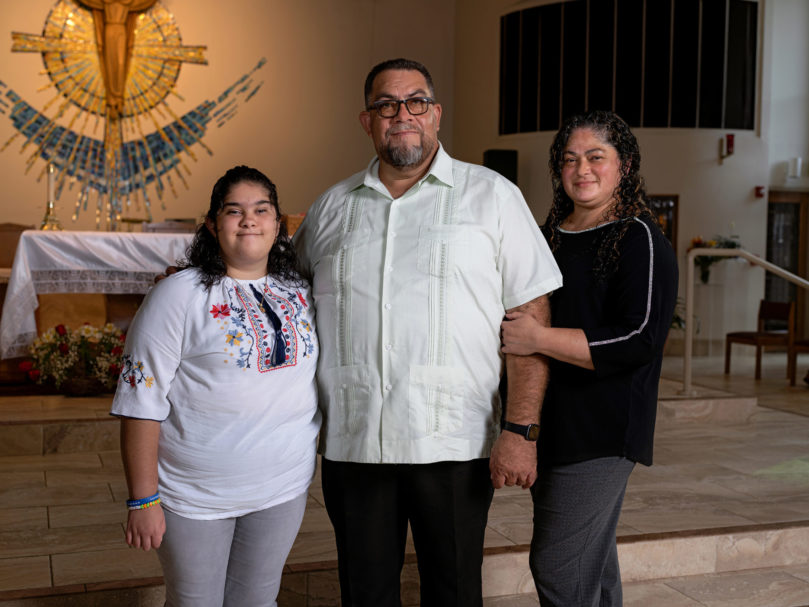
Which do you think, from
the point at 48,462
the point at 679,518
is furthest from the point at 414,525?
the point at 48,462

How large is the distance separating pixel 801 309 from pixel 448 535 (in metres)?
10.7

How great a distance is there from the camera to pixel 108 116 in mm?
8484

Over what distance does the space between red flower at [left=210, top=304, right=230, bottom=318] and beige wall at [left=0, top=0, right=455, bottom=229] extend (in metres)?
7.45

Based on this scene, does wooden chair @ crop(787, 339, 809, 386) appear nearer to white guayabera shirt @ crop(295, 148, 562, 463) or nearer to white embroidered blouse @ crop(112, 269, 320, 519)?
white guayabera shirt @ crop(295, 148, 562, 463)

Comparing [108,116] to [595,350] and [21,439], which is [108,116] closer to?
[21,439]

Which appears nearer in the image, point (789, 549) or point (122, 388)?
point (122, 388)

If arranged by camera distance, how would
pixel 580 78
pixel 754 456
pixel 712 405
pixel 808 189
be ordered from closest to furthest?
pixel 754 456, pixel 712 405, pixel 580 78, pixel 808 189

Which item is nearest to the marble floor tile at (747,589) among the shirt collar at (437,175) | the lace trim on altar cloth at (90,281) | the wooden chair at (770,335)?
the shirt collar at (437,175)

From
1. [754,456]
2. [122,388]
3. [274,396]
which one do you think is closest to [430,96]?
[274,396]

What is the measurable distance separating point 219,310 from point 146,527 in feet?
1.47

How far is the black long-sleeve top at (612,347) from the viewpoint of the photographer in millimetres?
1848

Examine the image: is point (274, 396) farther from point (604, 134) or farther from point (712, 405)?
point (712, 405)

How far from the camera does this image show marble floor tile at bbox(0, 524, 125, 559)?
9.61 feet

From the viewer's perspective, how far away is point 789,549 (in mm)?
3334
